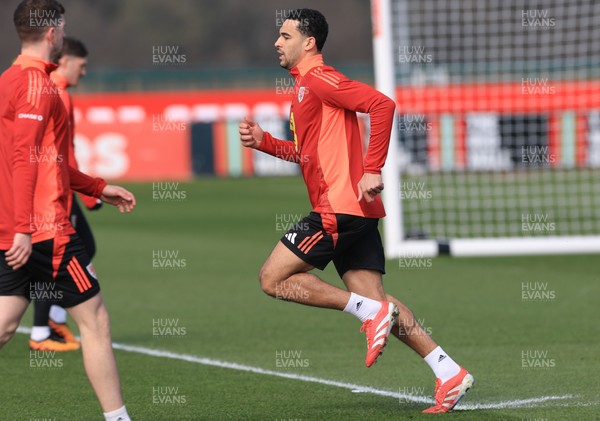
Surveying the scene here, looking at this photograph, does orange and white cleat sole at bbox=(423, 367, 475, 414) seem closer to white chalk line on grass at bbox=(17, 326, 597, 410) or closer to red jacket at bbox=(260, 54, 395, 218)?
white chalk line on grass at bbox=(17, 326, 597, 410)

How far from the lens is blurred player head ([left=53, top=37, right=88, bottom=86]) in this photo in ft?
31.0

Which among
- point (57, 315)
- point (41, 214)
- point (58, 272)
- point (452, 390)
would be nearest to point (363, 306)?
point (452, 390)

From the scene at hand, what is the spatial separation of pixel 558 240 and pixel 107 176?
2073cm

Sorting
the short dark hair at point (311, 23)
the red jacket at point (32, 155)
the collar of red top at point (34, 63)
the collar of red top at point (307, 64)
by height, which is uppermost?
the short dark hair at point (311, 23)

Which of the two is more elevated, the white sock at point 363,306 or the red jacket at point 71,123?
the red jacket at point 71,123

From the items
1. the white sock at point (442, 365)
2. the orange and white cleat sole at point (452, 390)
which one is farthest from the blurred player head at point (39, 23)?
the orange and white cleat sole at point (452, 390)

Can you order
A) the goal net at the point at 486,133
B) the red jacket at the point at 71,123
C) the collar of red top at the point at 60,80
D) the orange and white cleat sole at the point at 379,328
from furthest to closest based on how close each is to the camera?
the goal net at the point at 486,133 → the collar of red top at the point at 60,80 → the red jacket at the point at 71,123 → the orange and white cleat sole at the point at 379,328

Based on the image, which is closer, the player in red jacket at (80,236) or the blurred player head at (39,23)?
the blurred player head at (39,23)

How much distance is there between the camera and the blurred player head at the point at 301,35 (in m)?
6.71

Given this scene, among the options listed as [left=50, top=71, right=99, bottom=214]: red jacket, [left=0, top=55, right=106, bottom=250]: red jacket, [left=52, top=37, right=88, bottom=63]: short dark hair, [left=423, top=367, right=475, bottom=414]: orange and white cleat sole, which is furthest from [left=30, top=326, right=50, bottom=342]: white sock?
[left=423, top=367, right=475, bottom=414]: orange and white cleat sole

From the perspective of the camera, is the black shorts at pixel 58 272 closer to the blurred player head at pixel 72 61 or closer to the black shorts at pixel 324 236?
the black shorts at pixel 324 236

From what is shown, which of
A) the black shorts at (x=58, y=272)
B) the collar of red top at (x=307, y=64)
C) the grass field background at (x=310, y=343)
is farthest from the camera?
the grass field background at (x=310, y=343)

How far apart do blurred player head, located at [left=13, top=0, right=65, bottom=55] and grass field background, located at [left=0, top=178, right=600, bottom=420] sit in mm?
2172

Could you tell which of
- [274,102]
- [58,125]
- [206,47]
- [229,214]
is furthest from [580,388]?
[206,47]
